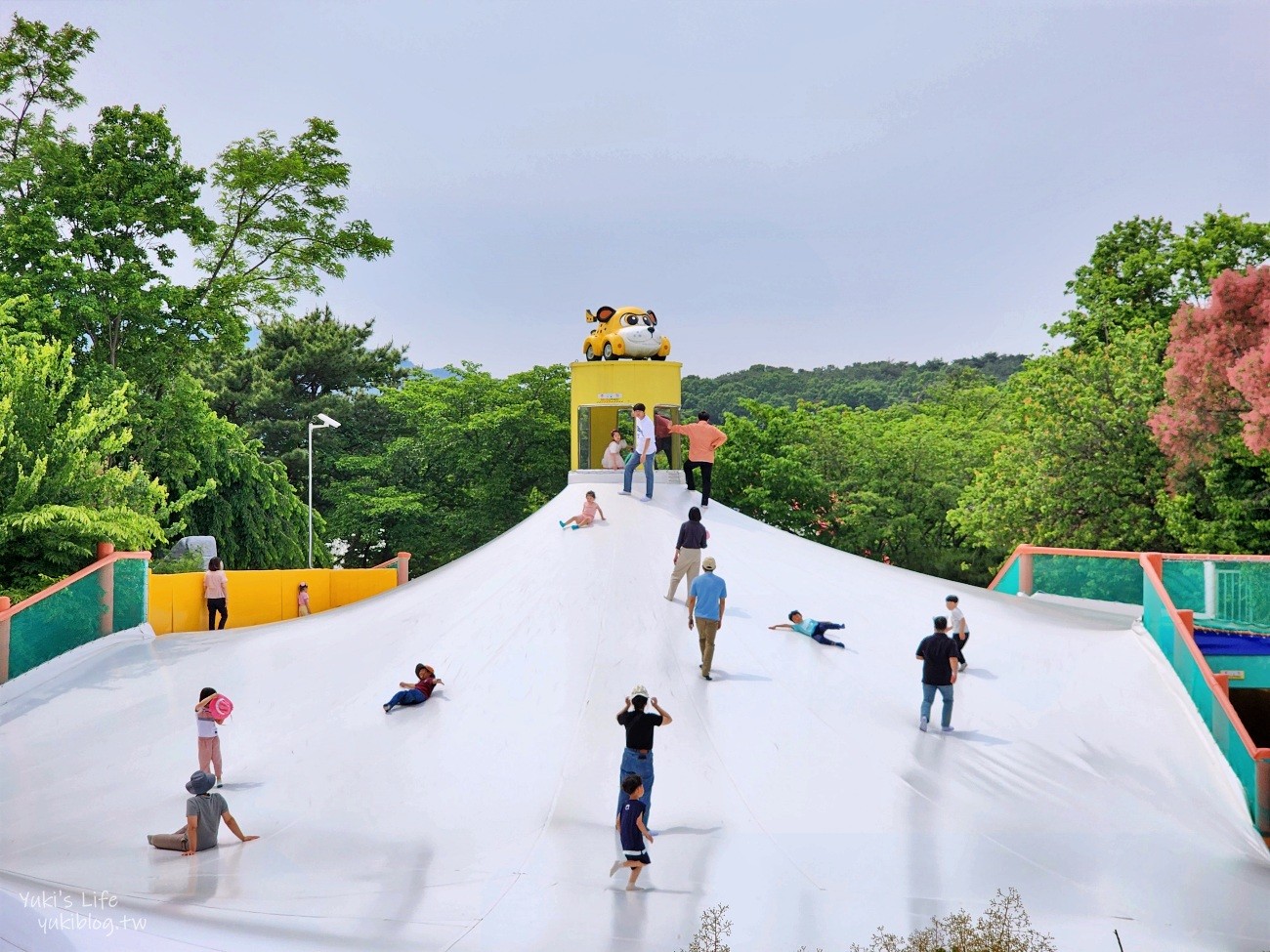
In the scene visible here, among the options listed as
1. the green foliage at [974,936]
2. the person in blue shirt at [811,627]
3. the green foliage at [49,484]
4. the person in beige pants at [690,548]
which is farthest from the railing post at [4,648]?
the green foliage at [974,936]

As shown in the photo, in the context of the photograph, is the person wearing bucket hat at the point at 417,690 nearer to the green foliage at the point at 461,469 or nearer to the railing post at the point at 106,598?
the railing post at the point at 106,598

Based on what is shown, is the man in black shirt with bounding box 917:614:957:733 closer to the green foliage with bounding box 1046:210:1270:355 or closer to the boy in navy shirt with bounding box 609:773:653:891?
the boy in navy shirt with bounding box 609:773:653:891

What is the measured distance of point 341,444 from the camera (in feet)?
185

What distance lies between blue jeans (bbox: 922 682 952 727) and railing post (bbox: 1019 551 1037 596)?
6770 mm

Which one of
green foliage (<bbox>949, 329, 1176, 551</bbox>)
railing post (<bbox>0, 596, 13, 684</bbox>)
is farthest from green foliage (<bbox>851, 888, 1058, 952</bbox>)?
green foliage (<bbox>949, 329, 1176, 551</bbox>)

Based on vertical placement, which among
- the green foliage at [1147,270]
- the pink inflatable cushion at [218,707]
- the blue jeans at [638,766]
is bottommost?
the blue jeans at [638,766]

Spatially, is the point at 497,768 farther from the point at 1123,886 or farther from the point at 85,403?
the point at 85,403

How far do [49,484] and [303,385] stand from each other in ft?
133

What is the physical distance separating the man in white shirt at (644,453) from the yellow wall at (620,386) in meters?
2.50

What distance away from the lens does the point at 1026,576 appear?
20469 millimetres

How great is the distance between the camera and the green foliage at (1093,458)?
3012cm

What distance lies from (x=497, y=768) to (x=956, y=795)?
5.35 m

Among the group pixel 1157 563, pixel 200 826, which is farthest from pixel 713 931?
pixel 1157 563

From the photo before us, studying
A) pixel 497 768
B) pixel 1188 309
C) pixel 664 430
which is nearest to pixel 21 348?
pixel 664 430
